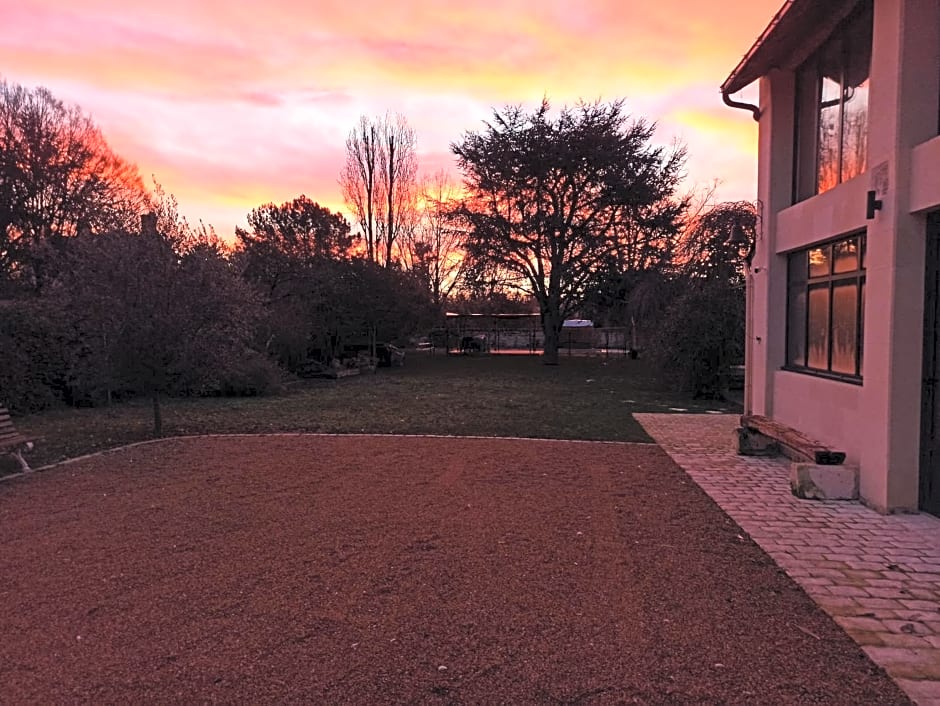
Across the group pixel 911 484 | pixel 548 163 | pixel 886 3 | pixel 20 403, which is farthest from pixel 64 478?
pixel 548 163

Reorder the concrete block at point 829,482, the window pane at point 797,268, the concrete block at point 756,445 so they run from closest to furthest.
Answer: the concrete block at point 829,482
the window pane at point 797,268
the concrete block at point 756,445

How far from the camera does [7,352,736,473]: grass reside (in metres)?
10.5

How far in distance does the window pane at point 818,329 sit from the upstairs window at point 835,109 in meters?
1.25

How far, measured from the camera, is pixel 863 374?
621 centimetres

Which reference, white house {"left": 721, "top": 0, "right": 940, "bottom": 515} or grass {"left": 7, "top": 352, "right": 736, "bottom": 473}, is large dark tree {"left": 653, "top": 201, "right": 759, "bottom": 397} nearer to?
grass {"left": 7, "top": 352, "right": 736, "bottom": 473}

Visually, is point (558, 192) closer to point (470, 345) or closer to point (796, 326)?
point (470, 345)

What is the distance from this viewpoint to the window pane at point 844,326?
6.74m

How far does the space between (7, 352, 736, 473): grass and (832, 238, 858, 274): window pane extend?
3834mm

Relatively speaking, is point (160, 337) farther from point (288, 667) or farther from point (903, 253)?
point (903, 253)

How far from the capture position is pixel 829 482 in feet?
20.4

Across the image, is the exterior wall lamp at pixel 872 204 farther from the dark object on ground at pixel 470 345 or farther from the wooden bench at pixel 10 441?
the dark object on ground at pixel 470 345

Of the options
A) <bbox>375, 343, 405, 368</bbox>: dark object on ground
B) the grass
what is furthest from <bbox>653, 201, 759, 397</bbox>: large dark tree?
<bbox>375, 343, 405, 368</bbox>: dark object on ground

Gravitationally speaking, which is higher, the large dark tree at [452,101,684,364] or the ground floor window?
the large dark tree at [452,101,684,364]

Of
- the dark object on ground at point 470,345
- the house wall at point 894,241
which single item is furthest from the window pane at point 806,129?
the dark object on ground at point 470,345
